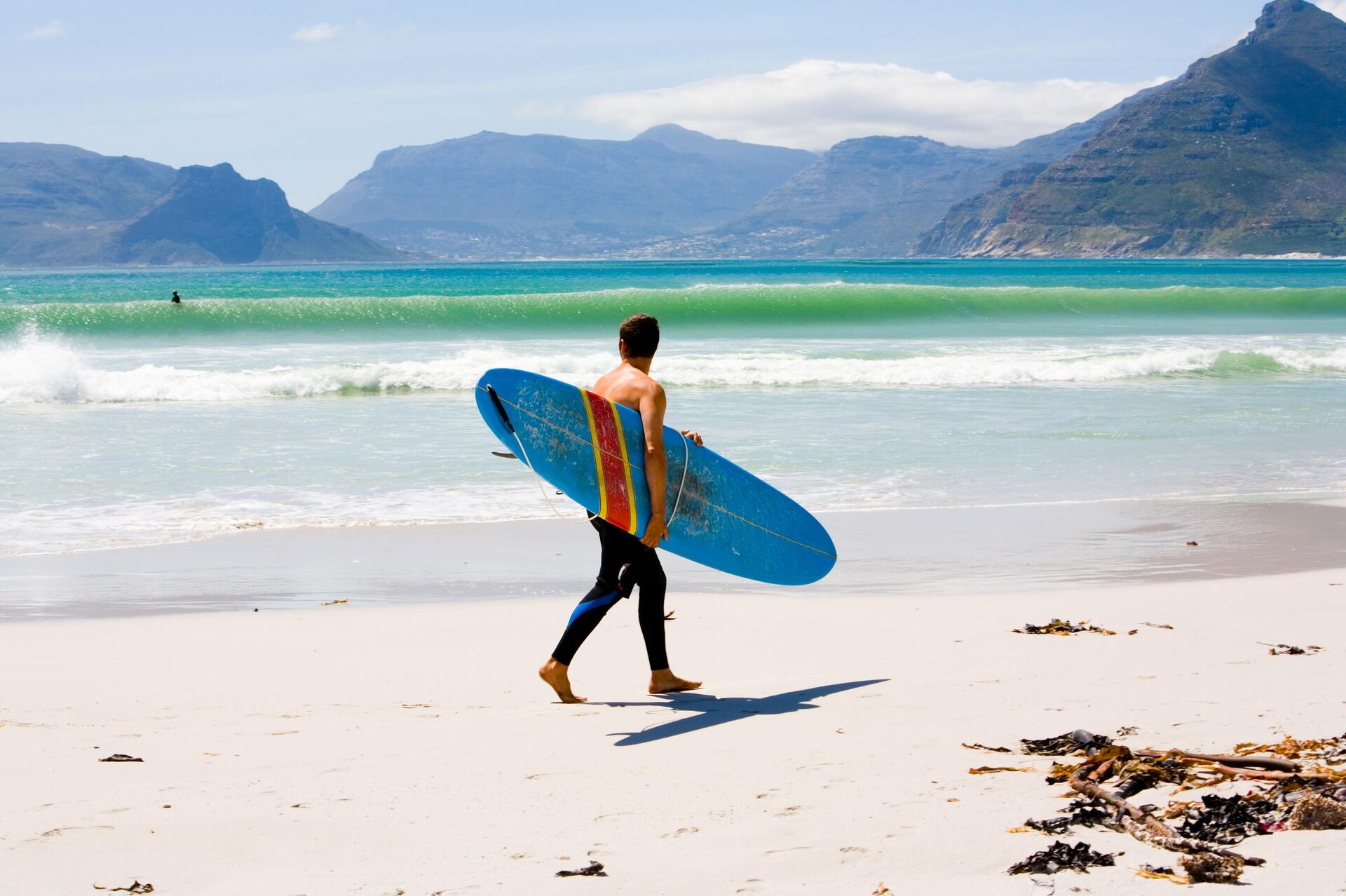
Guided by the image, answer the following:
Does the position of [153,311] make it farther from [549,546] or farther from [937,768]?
[937,768]

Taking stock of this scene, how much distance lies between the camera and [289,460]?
963cm

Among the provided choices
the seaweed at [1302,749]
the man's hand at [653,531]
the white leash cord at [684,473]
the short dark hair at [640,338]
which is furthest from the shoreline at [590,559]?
the seaweed at [1302,749]

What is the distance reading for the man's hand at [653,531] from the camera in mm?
3703

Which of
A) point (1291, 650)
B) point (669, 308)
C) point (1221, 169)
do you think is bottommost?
point (1291, 650)

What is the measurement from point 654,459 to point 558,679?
0.75m

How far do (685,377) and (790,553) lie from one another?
12986 mm

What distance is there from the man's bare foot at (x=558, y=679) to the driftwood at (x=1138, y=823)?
1623 mm

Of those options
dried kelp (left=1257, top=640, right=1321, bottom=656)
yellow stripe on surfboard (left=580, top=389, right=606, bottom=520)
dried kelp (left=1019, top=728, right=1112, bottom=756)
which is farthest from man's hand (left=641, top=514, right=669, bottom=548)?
dried kelp (left=1257, top=640, right=1321, bottom=656)

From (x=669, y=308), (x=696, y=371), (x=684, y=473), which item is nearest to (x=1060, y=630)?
(x=684, y=473)

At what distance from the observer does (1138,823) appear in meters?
2.36

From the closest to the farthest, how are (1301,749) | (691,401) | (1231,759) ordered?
(1231,759) → (1301,749) → (691,401)

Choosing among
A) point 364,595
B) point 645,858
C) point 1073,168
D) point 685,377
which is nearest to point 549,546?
point 364,595

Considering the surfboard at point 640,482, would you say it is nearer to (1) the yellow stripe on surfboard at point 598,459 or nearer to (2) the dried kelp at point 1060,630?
(1) the yellow stripe on surfboard at point 598,459

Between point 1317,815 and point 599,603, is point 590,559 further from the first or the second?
point 1317,815
